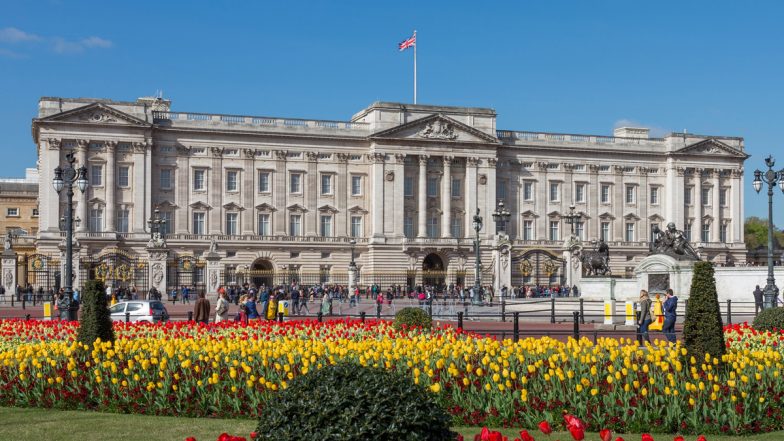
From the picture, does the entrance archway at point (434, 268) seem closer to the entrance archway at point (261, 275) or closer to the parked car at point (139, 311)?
the entrance archway at point (261, 275)

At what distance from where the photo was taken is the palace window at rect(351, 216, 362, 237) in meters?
84.5

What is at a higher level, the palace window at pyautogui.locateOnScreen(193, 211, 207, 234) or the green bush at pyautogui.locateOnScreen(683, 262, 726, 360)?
the palace window at pyautogui.locateOnScreen(193, 211, 207, 234)

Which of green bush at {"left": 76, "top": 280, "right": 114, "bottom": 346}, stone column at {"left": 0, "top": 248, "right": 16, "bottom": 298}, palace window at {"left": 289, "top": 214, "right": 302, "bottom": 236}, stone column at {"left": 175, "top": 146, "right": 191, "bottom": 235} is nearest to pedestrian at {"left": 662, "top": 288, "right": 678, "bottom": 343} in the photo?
green bush at {"left": 76, "top": 280, "right": 114, "bottom": 346}

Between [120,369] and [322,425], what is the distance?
8.24 meters

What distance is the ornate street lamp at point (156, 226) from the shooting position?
212ft

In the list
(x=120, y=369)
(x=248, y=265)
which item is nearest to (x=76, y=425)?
(x=120, y=369)

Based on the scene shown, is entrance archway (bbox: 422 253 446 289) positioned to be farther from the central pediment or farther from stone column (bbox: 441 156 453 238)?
the central pediment

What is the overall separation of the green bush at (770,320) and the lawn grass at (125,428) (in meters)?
11.2

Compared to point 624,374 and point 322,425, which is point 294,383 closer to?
point 322,425

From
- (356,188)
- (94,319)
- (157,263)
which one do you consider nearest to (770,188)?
(94,319)

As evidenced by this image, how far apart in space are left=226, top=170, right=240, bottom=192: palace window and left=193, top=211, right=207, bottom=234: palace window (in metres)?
3.03

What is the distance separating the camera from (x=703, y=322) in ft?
48.2

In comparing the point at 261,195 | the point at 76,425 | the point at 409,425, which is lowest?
the point at 76,425

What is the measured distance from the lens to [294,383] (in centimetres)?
859
